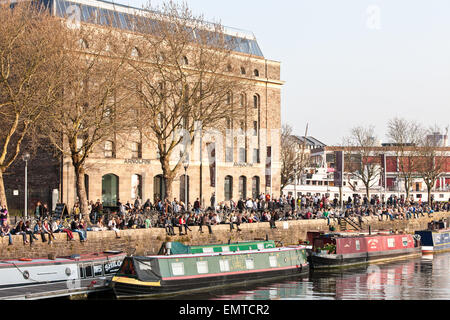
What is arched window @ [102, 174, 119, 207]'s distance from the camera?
67.4m

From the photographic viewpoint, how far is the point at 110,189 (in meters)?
67.9

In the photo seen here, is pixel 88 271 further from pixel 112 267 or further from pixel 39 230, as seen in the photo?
pixel 39 230

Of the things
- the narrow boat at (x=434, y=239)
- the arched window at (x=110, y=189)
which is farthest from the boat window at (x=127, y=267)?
the narrow boat at (x=434, y=239)

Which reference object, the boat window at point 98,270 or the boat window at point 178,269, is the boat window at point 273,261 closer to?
the boat window at point 178,269

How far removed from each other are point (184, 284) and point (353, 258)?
1837 cm

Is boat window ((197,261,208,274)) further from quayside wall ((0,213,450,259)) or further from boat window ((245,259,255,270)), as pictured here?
quayside wall ((0,213,450,259))

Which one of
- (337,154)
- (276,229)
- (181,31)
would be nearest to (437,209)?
(337,154)

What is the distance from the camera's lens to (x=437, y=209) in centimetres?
9362

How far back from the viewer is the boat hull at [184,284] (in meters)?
35.9

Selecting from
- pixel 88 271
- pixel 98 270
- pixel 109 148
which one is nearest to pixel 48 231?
pixel 98 270

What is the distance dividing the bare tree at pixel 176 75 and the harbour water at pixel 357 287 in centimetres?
1600

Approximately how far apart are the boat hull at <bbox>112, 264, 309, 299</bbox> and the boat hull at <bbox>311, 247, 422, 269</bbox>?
4.59 m

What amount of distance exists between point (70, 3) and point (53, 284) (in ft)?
122

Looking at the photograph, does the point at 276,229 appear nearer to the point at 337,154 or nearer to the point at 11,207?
the point at 337,154
